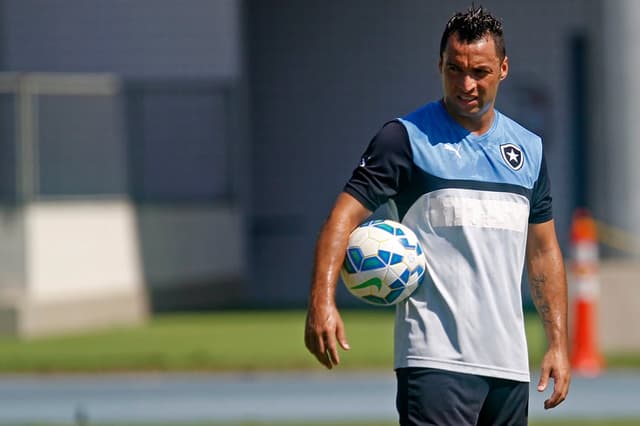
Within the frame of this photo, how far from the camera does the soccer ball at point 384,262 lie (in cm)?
582

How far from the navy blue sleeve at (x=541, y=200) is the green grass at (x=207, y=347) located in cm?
883

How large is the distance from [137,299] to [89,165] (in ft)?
6.48

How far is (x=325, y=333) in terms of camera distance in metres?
5.52

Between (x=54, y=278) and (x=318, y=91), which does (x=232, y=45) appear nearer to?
(x=318, y=91)

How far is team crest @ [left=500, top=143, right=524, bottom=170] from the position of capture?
601 centimetres

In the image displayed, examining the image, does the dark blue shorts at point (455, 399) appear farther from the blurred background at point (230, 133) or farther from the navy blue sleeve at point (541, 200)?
the blurred background at point (230, 133)

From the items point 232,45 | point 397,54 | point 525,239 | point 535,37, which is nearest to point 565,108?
point 535,37

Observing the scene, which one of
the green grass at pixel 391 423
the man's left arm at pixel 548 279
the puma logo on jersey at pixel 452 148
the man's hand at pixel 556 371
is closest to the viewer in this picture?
the puma logo on jersey at pixel 452 148

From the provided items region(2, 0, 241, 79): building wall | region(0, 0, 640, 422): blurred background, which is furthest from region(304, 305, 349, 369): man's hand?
region(2, 0, 241, 79): building wall

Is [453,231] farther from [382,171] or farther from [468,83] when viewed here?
[468,83]

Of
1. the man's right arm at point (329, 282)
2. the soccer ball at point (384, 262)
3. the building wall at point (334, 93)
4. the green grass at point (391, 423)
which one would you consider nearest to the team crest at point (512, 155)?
the soccer ball at point (384, 262)

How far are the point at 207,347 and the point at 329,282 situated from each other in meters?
11.0

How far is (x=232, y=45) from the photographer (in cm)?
2192

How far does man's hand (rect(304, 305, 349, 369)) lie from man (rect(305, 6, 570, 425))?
288 mm
